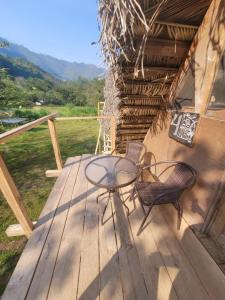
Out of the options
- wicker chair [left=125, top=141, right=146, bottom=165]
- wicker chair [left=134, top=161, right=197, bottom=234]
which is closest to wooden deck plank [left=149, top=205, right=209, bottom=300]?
wicker chair [left=134, top=161, right=197, bottom=234]

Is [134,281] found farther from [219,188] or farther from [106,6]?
A: [106,6]

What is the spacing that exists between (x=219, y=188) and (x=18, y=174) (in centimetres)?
558

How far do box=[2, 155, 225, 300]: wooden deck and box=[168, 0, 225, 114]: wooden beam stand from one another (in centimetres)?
161

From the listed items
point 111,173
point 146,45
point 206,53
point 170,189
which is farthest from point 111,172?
point 206,53

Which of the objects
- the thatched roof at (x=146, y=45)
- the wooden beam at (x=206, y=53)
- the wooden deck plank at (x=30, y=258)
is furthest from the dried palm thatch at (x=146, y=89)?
the wooden deck plank at (x=30, y=258)

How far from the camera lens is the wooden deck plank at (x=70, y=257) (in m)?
1.34

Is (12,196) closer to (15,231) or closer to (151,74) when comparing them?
(15,231)

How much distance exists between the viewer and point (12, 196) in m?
1.65

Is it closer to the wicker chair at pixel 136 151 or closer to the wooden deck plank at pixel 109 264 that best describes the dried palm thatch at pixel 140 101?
the wicker chair at pixel 136 151

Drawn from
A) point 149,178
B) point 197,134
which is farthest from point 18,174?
point 197,134

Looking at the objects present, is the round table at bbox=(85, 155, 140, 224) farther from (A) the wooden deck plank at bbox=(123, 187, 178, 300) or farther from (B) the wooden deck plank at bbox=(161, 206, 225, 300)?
(B) the wooden deck plank at bbox=(161, 206, 225, 300)

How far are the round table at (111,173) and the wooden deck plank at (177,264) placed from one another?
26.7 inches

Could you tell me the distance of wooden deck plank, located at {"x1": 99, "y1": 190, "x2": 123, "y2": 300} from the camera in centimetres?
134

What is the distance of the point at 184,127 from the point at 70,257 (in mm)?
2174
